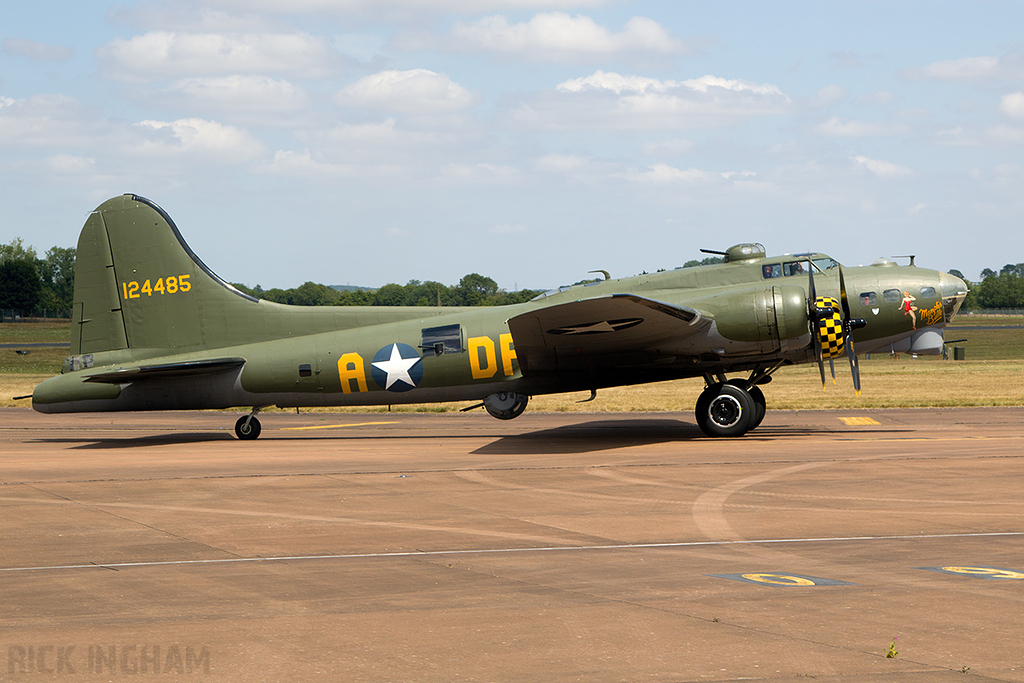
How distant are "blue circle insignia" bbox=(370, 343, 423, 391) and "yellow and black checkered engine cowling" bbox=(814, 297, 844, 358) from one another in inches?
390

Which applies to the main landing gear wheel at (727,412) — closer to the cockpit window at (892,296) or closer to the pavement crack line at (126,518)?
the cockpit window at (892,296)

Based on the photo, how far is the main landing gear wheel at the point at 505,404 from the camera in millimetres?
24672

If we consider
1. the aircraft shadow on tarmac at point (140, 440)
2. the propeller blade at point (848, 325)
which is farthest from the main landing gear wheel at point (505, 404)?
the propeller blade at point (848, 325)

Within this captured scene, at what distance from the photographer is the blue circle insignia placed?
76.2ft

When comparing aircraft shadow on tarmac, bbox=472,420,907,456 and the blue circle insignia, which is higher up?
the blue circle insignia

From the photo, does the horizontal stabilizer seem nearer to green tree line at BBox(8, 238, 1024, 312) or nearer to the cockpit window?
the cockpit window

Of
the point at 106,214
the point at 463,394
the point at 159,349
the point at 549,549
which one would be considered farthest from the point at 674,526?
the point at 106,214

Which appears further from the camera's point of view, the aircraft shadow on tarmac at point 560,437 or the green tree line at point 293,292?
the green tree line at point 293,292

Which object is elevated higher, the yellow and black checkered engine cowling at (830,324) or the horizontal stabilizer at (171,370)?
the horizontal stabilizer at (171,370)

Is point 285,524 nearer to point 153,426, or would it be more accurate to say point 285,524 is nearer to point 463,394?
point 463,394

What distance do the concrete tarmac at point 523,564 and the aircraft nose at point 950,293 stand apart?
3404 millimetres

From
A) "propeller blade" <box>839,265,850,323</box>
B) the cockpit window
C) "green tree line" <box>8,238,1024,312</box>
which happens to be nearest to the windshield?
"propeller blade" <box>839,265,850,323</box>

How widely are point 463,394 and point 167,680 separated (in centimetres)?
1680

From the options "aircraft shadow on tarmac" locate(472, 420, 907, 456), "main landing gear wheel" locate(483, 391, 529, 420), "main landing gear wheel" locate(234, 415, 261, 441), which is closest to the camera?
"aircraft shadow on tarmac" locate(472, 420, 907, 456)
